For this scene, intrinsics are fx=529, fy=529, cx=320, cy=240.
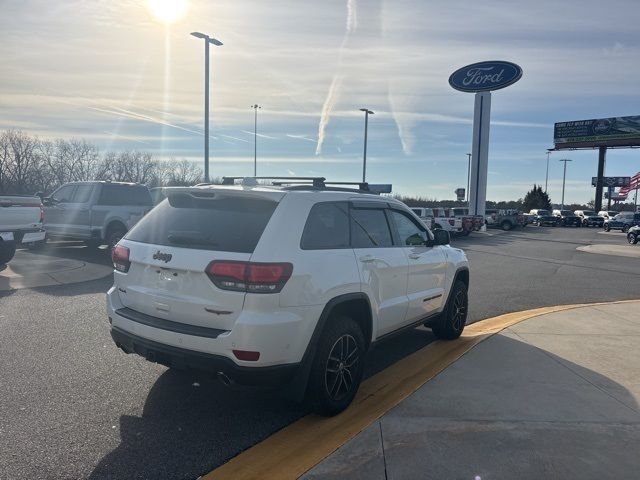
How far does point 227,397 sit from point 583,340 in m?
4.42

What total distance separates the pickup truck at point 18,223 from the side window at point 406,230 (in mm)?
8674

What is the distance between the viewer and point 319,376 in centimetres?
394

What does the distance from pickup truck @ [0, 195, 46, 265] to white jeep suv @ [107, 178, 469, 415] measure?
302 inches

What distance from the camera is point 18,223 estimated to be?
11.0 metres

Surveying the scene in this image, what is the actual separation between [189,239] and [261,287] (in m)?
0.72

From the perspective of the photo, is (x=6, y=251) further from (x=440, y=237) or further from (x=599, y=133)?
(x=599, y=133)

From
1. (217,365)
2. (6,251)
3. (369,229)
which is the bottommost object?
(6,251)

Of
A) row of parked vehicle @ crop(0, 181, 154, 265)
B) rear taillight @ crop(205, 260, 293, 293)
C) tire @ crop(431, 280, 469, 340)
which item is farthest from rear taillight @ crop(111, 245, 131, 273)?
row of parked vehicle @ crop(0, 181, 154, 265)

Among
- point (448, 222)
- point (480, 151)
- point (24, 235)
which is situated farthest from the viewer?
point (480, 151)

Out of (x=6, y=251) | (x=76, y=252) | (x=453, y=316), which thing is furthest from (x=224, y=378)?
(x=76, y=252)

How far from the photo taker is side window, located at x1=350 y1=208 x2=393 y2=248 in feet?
15.0

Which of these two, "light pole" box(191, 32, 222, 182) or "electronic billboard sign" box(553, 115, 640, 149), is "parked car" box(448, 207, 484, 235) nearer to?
"light pole" box(191, 32, 222, 182)

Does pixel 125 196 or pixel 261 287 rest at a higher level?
pixel 125 196

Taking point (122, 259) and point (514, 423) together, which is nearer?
point (514, 423)
